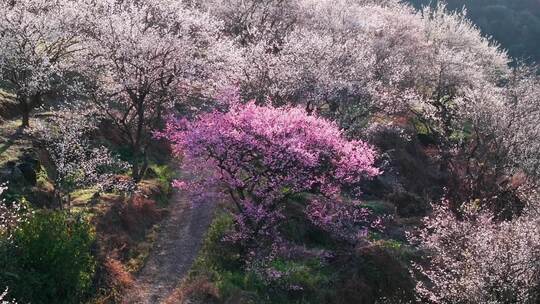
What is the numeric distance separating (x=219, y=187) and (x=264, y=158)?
294cm

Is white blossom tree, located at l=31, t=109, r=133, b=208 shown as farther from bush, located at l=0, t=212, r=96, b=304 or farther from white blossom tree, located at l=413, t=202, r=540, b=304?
white blossom tree, located at l=413, t=202, r=540, b=304

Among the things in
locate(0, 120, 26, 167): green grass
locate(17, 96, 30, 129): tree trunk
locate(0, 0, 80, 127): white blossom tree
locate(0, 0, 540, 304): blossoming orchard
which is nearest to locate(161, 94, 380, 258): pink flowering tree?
locate(0, 0, 540, 304): blossoming orchard

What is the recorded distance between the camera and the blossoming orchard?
65.9 ft

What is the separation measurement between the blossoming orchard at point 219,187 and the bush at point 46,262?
0.05 metres

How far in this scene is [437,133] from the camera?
1956 inches

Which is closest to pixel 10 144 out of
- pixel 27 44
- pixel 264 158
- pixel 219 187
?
pixel 27 44

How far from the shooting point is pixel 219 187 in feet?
79.5

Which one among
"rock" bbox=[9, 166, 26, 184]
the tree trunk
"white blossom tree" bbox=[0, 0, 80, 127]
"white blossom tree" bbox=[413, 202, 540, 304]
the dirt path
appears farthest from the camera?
the tree trunk

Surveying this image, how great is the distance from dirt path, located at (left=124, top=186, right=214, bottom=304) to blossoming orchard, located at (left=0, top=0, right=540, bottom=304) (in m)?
0.10

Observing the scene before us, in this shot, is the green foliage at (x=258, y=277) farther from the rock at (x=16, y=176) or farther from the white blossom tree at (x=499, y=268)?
the rock at (x=16, y=176)

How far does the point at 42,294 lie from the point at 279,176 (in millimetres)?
10258

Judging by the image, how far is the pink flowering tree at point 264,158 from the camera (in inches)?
887

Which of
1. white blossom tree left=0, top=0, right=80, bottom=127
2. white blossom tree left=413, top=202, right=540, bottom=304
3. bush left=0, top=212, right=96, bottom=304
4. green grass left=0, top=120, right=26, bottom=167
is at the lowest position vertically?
bush left=0, top=212, right=96, bottom=304

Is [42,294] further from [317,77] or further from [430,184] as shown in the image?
[430,184]
